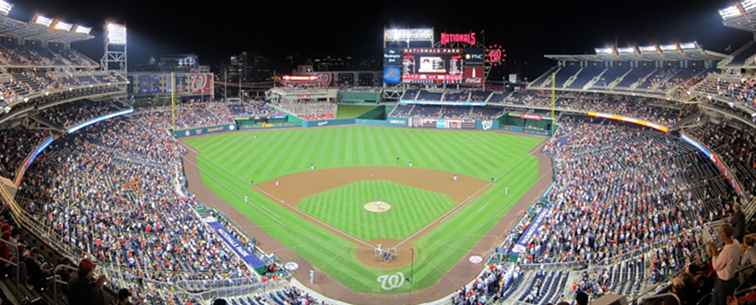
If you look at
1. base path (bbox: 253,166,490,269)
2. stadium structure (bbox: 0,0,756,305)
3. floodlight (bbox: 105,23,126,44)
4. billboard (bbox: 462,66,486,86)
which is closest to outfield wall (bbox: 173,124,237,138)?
stadium structure (bbox: 0,0,756,305)

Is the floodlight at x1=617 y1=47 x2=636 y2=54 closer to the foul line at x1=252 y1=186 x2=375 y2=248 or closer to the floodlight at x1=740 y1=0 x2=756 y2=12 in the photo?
the floodlight at x1=740 y1=0 x2=756 y2=12

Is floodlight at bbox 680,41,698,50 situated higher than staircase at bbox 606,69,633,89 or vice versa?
floodlight at bbox 680,41,698,50

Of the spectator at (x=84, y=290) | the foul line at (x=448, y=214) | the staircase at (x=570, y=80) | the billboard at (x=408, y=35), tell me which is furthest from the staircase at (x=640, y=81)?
the spectator at (x=84, y=290)

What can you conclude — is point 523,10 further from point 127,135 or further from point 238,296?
point 238,296

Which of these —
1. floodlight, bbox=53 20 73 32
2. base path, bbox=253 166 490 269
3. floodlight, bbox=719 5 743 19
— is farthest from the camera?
floodlight, bbox=53 20 73 32

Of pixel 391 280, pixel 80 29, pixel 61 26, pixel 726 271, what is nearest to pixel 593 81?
pixel 391 280
